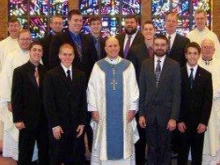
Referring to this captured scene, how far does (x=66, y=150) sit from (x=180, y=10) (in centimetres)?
768

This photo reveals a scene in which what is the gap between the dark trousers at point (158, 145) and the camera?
5164 mm

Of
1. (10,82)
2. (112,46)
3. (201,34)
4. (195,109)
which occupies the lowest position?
(195,109)

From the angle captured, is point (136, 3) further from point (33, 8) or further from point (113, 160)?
point (113, 160)

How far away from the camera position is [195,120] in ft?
17.3

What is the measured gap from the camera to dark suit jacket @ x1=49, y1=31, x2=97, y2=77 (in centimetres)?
561

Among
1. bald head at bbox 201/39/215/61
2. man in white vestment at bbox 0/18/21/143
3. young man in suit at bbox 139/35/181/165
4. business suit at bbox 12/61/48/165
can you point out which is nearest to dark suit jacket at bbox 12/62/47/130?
business suit at bbox 12/61/48/165

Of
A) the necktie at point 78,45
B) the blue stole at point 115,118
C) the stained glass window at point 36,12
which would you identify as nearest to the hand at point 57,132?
the blue stole at point 115,118

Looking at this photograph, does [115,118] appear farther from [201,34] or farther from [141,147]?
[201,34]

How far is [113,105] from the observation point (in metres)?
5.33

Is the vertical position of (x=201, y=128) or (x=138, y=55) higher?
(x=138, y=55)

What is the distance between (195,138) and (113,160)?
3.45 feet

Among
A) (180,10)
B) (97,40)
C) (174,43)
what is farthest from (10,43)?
(180,10)

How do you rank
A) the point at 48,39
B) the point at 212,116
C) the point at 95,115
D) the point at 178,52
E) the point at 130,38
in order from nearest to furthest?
the point at 95,115 < the point at 212,116 < the point at 178,52 < the point at 130,38 < the point at 48,39

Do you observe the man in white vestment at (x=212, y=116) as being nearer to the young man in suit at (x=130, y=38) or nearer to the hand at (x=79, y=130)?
the young man in suit at (x=130, y=38)
